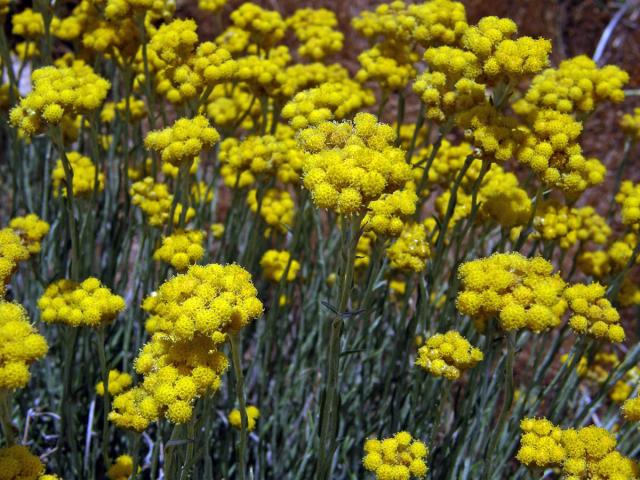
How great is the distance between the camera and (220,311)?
5.09ft

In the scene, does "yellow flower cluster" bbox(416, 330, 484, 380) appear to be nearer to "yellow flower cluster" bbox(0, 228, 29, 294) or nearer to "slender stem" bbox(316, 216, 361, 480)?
"slender stem" bbox(316, 216, 361, 480)

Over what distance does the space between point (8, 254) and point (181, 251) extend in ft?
1.58

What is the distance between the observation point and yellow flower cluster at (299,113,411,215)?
171cm

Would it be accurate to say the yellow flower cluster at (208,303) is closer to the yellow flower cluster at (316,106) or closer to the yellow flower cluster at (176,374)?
the yellow flower cluster at (176,374)

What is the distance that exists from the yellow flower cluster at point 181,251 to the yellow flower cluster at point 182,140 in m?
0.24

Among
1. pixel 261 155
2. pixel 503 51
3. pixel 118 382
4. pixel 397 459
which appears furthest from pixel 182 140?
pixel 397 459

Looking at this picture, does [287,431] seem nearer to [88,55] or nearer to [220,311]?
[220,311]

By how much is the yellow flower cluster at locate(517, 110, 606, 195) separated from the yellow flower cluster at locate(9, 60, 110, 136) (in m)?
1.37

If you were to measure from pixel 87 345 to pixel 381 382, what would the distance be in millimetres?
1157

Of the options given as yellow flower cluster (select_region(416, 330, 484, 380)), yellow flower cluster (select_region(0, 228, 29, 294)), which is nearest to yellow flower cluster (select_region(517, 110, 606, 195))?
yellow flower cluster (select_region(416, 330, 484, 380))

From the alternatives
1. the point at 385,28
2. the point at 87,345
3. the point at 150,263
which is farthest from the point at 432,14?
the point at 87,345

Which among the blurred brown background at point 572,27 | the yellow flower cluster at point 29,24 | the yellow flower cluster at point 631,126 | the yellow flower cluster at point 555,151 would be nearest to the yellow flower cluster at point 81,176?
the yellow flower cluster at point 29,24

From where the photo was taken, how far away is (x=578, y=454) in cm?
173

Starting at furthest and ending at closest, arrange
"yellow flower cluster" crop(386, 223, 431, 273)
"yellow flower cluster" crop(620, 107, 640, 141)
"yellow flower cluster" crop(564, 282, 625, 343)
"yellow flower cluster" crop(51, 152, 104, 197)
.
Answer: "yellow flower cluster" crop(620, 107, 640, 141), "yellow flower cluster" crop(51, 152, 104, 197), "yellow flower cluster" crop(386, 223, 431, 273), "yellow flower cluster" crop(564, 282, 625, 343)
